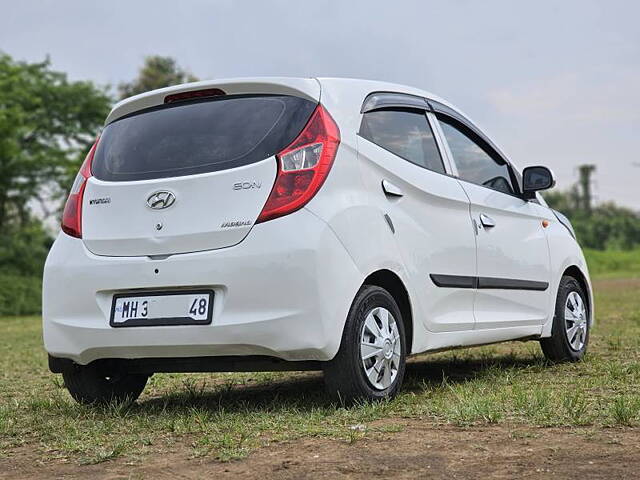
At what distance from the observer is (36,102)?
1211 inches

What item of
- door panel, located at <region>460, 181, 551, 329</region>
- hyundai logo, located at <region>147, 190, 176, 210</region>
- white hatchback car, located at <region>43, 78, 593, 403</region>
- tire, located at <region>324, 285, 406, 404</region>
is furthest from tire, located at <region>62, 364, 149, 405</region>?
door panel, located at <region>460, 181, 551, 329</region>

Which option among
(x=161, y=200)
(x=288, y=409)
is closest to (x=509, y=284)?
(x=288, y=409)

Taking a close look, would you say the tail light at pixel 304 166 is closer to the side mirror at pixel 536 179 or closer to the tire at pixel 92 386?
the tire at pixel 92 386

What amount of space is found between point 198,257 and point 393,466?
1.59m

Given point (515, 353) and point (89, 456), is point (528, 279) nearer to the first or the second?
point (515, 353)

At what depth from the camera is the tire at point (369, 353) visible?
4812 mm

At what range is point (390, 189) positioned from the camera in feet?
17.4

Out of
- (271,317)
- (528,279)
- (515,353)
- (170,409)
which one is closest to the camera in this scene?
(271,317)

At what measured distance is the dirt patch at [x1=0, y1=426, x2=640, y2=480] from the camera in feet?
11.6

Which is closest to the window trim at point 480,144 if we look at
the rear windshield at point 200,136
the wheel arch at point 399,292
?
the wheel arch at point 399,292

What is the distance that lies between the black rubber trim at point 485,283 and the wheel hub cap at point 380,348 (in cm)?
54

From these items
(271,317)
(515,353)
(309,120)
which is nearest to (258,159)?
(309,120)

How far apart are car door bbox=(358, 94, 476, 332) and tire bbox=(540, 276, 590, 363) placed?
4.71 feet

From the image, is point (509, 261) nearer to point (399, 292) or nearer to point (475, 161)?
point (475, 161)
